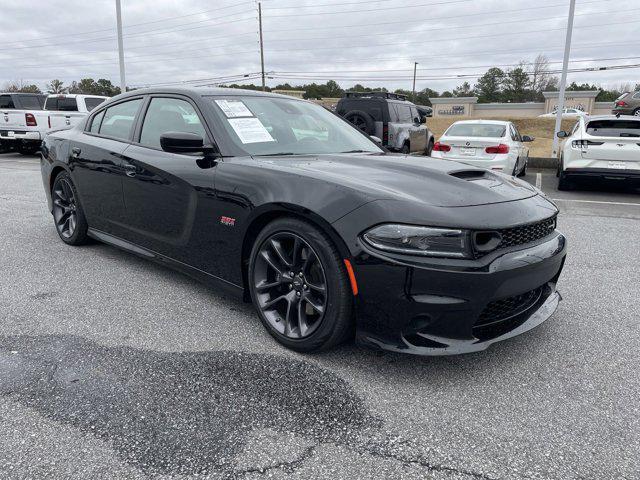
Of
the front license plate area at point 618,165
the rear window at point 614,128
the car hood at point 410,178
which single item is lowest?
the front license plate area at point 618,165

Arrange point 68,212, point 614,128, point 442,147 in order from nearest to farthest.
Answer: point 68,212, point 614,128, point 442,147

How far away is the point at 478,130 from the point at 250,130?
7.94 metres

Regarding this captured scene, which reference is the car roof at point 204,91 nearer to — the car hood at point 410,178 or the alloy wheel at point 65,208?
the car hood at point 410,178

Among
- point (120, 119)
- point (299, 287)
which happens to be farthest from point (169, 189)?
point (299, 287)

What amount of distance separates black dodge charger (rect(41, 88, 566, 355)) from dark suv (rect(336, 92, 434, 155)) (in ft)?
28.5

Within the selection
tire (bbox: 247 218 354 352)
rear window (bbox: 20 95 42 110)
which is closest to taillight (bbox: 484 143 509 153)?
tire (bbox: 247 218 354 352)

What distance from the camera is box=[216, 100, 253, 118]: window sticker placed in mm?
3570

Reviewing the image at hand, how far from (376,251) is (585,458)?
1207 mm

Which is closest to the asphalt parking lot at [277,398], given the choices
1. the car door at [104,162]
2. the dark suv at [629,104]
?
the car door at [104,162]

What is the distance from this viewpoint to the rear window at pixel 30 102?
1646cm

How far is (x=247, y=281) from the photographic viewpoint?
127 inches

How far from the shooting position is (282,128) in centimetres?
371

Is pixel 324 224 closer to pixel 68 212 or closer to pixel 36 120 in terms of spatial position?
pixel 68 212

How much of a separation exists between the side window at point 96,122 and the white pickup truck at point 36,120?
11.3m
